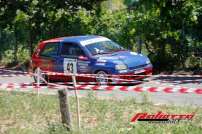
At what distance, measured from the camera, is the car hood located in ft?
59.1

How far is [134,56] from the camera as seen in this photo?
18.7 metres

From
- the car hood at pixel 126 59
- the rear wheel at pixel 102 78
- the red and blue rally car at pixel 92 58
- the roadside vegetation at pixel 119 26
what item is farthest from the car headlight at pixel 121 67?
the roadside vegetation at pixel 119 26

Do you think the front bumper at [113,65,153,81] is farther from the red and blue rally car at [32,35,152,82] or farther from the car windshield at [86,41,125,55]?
the car windshield at [86,41,125,55]

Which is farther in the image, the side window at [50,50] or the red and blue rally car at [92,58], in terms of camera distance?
the side window at [50,50]

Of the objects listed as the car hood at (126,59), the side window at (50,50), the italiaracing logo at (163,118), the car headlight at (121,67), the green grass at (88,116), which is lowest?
the green grass at (88,116)

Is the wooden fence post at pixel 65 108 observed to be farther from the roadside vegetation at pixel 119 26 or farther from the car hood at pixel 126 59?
the roadside vegetation at pixel 119 26

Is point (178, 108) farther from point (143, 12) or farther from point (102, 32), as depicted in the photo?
point (102, 32)

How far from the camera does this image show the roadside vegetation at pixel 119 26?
22.9m

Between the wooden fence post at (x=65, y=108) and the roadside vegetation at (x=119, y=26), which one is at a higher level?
the roadside vegetation at (x=119, y=26)

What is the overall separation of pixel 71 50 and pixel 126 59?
2.14 meters

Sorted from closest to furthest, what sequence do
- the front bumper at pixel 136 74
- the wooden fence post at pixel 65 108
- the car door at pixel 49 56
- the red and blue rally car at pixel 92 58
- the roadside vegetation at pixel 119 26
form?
the wooden fence post at pixel 65 108 → the front bumper at pixel 136 74 → the red and blue rally car at pixel 92 58 → the car door at pixel 49 56 → the roadside vegetation at pixel 119 26

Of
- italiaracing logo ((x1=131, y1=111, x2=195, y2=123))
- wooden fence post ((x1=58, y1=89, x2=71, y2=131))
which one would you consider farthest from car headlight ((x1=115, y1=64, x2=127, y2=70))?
wooden fence post ((x1=58, y1=89, x2=71, y2=131))

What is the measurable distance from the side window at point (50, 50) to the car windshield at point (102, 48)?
4.42 ft

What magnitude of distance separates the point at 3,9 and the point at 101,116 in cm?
1912
